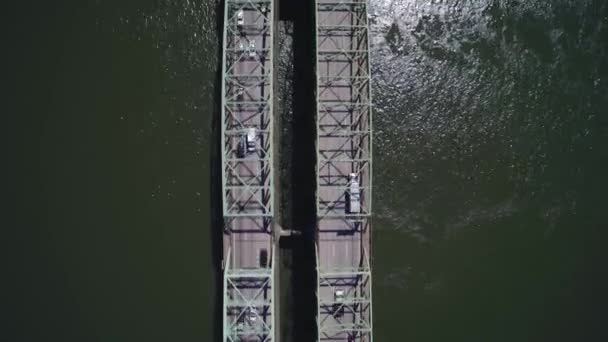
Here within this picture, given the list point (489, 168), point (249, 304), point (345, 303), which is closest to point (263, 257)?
point (249, 304)

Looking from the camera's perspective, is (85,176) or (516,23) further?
(516,23)

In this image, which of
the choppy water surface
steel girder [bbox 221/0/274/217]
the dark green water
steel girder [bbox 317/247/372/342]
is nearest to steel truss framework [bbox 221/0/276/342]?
steel girder [bbox 221/0/274/217]

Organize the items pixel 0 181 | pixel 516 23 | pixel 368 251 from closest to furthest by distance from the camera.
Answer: pixel 368 251 < pixel 0 181 < pixel 516 23

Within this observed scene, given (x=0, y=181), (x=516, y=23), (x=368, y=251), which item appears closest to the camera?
(x=368, y=251)

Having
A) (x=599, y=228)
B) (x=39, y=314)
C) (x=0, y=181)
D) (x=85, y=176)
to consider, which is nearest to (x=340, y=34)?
(x=85, y=176)

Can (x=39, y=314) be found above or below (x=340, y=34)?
below

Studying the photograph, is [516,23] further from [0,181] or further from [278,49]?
[0,181]

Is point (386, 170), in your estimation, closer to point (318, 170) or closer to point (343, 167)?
point (343, 167)
